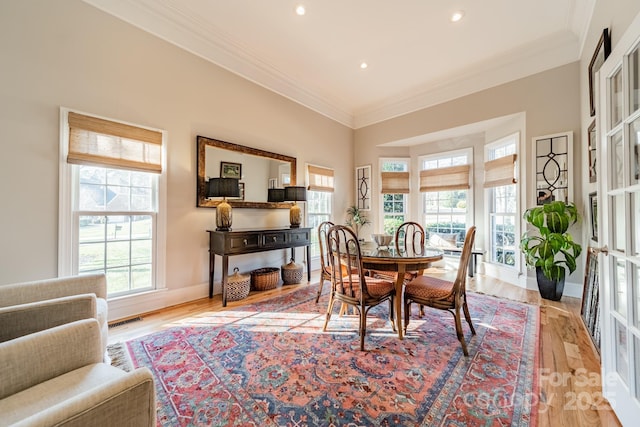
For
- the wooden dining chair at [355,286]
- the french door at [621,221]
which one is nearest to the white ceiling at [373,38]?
the french door at [621,221]

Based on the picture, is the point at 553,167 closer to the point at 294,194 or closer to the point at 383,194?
the point at 383,194

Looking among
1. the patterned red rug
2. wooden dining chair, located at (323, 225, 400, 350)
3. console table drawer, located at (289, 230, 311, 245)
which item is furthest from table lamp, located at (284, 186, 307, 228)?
→ wooden dining chair, located at (323, 225, 400, 350)

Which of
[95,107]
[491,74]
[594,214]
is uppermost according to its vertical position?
[491,74]

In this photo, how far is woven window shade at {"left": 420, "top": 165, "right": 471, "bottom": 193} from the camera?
4.87m

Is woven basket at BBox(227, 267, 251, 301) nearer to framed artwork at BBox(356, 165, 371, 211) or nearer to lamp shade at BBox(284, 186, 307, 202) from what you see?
lamp shade at BBox(284, 186, 307, 202)

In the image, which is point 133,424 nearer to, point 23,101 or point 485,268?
point 23,101

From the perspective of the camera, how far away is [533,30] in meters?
3.31

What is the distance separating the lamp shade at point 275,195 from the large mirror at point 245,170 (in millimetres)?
52

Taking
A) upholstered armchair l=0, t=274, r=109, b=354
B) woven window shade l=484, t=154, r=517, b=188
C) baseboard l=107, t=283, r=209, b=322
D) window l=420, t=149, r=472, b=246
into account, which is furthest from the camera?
window l=420, t=149, r=472, b=246

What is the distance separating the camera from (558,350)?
2.11 metres

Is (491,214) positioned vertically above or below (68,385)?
above

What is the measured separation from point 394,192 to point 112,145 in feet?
15.3

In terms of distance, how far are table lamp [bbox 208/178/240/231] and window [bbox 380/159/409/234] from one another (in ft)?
11.0

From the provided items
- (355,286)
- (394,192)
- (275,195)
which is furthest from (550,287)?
(275,195)
